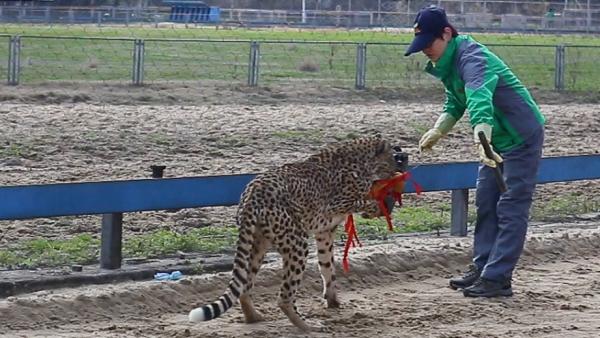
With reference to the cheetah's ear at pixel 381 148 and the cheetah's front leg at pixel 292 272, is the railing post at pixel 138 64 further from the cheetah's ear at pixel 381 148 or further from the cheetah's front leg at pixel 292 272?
the cheetah's front leg at pixel 292 272

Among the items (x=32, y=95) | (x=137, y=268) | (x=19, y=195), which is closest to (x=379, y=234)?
(x=137, y=268)

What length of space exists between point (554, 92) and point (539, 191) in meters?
13.7

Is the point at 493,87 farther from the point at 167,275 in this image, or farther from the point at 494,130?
the point at 167,275

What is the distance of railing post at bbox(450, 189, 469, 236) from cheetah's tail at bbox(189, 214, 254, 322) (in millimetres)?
3815

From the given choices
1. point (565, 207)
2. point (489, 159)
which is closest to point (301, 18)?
point (565, 207)

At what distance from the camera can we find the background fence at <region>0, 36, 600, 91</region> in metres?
26.8

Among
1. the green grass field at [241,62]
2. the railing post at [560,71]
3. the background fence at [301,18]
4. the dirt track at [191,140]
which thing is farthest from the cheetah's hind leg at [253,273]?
the background fence at [301,18]

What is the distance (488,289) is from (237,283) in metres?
2.43

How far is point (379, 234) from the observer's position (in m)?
12.6

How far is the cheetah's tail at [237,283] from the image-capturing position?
28.7 feet

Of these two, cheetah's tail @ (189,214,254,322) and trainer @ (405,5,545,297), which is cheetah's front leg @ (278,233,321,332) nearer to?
cheetah's tail @ (189,214,254,322)

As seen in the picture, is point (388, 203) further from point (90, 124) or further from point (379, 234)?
point (90, 124)

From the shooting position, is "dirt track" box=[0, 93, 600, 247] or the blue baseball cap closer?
the blue baseball cap

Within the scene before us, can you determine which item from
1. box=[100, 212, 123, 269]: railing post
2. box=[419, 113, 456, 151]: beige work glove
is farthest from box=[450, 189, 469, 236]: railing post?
box=[100, 212, 123, 269]: railing post
